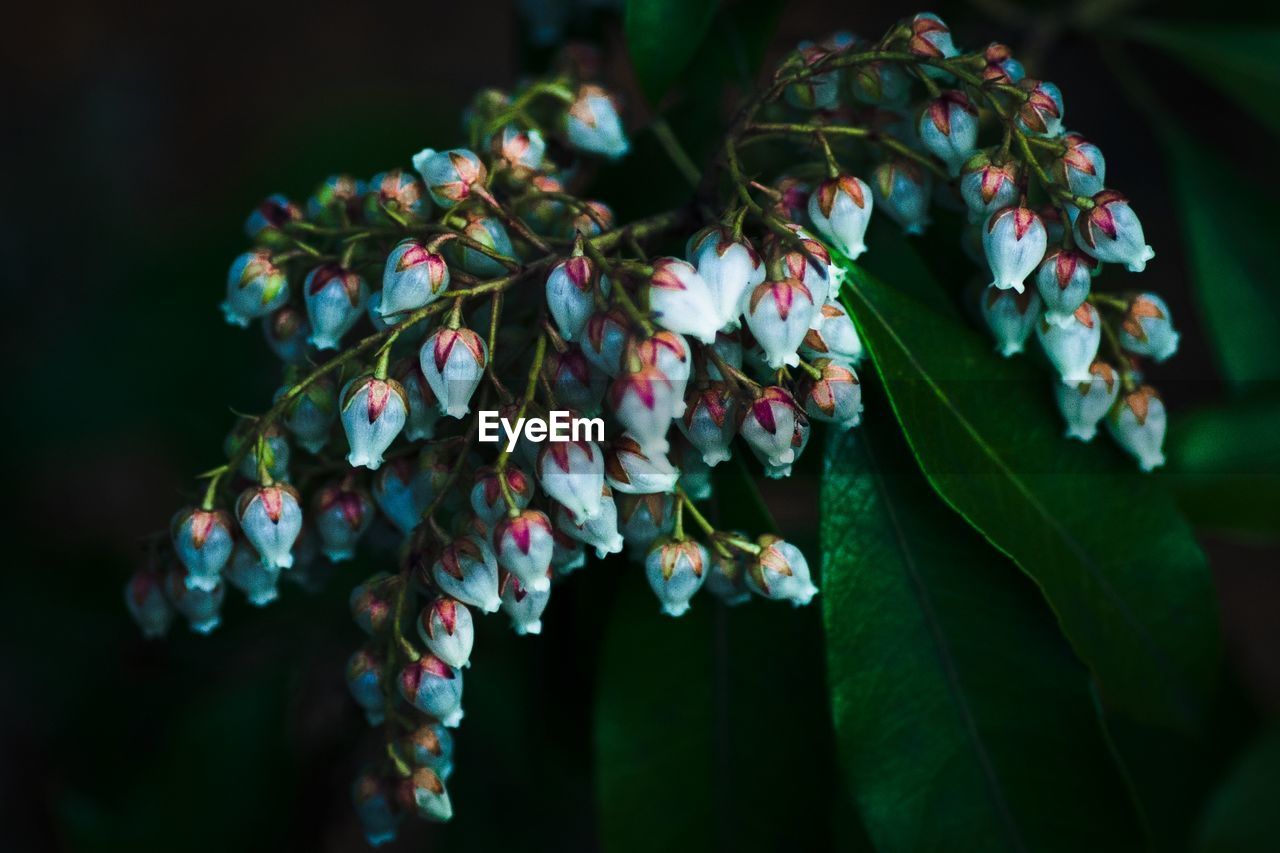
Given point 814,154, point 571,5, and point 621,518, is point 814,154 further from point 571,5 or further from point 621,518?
point 571,5

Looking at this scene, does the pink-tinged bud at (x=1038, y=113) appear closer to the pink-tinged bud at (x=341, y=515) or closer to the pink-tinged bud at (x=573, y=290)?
the pink-tinged bud at (x=573, y=290)

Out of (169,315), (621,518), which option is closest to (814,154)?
(621,518)

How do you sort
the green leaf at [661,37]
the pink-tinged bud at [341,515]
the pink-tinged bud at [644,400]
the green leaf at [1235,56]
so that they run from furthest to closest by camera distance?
1. the green leaf at [1235,56]
2. the green leaf at [661,37]
3. the pink-tinged bud at [341,515]
4. the pink-tinged bud at [644,400]

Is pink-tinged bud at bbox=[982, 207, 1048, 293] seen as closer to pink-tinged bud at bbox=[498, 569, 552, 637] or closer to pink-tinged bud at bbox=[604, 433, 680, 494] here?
pink-tinged bud at bbox=[604, 433, 680, 494]

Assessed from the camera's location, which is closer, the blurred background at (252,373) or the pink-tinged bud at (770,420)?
the pink-tinged bud at (770,420)

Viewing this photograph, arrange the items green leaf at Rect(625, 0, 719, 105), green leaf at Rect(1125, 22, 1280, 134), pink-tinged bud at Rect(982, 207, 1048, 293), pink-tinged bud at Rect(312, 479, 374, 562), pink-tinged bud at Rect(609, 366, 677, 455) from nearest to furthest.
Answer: pink-tinged bud at Rect(609, 366, 677, 455) → pink-tinged bud at Rect(982, 207, 1048, 293) → pink-tinged bud at Rect(312, 479, 374, 562) → green leaf at Rect(625, 0, 719, 105) → green leaf at Rect(1125, 22, 1280, 134)

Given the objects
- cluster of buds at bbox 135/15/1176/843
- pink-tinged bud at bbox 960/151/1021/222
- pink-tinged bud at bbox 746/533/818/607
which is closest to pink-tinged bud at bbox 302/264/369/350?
cluster of buds at bbox 135/15/1176/843

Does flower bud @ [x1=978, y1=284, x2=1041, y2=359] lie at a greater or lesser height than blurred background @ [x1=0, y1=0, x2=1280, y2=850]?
greater

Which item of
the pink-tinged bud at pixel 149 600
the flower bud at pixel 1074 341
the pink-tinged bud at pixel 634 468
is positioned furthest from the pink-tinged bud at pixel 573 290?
the pink-tinged bud at pixel 149 600
